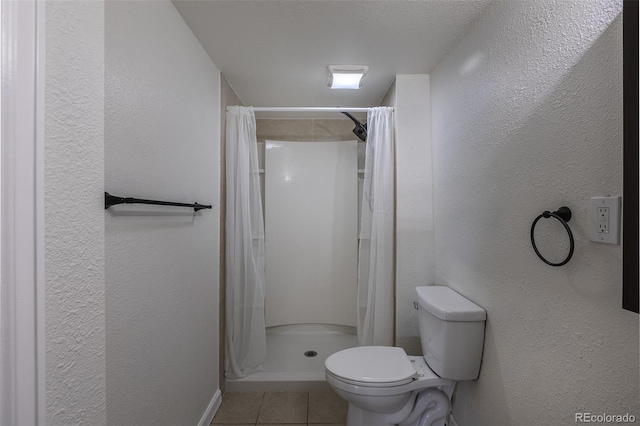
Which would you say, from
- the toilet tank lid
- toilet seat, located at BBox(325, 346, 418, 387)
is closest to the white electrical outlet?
the toilet tank lid

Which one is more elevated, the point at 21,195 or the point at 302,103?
the point at 302,103

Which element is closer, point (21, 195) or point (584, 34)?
point (21, 195)

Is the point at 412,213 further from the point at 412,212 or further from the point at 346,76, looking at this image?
the point at 346,76

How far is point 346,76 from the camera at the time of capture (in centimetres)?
180

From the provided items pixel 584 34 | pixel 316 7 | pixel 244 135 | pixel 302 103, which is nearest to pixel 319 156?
pixel 302 103

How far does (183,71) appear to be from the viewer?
1.33 m

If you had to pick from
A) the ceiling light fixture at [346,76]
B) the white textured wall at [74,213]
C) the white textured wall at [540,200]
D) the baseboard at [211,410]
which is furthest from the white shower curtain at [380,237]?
the white textured wall at [74,213]

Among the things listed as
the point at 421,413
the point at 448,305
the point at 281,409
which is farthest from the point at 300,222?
the point at 421,413

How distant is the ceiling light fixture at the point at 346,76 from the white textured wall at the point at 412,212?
32 centimetres

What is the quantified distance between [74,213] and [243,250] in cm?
144

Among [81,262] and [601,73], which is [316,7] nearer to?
[601,73]

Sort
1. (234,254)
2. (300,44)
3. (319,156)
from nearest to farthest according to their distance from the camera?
(300,44) → (234,254) → (319,156)

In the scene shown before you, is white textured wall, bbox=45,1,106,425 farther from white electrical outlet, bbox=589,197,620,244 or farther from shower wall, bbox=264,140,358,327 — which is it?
shower wall, bbox=264,140,358,327

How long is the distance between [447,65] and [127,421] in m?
2.19
